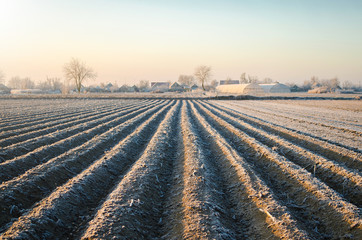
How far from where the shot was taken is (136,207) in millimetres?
4859

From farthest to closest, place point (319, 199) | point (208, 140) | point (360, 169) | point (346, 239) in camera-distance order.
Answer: point (208, 140)
point (360, 169)
point (319, 199)
point (346, 239)

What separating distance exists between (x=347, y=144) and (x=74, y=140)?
10.6 meters

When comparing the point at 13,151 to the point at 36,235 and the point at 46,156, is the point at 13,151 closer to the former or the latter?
the point at 46,156

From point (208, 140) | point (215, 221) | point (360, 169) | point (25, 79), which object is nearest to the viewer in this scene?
point (215, 221)

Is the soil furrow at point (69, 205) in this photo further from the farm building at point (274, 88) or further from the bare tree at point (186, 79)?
the bare tree at point (186, 79)

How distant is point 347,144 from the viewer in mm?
9578

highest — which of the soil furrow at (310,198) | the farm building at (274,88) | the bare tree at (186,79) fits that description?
the bare tree at (186,79)

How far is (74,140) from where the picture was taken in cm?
1065

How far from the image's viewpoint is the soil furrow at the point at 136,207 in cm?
408

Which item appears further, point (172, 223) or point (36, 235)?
point (172, 223)

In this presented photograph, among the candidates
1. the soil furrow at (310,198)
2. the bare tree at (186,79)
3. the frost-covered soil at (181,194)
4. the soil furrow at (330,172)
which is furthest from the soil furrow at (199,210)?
the bare tree at (186,79)

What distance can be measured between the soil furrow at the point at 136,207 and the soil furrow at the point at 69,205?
1.40 ft

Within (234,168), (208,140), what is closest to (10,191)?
(234,168)

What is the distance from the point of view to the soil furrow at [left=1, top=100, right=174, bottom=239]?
4.06m
